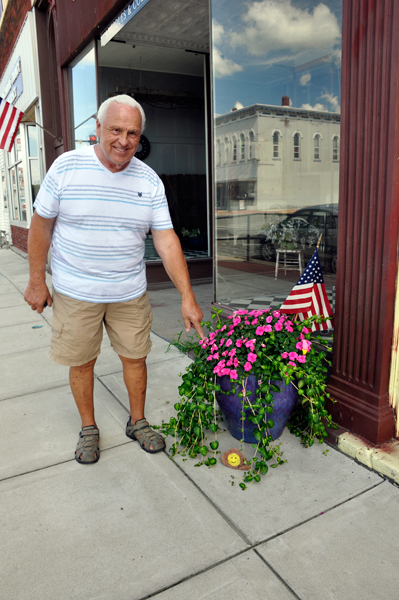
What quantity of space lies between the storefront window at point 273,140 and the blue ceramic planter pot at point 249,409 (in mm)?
2275

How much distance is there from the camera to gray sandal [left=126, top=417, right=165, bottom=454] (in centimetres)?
270

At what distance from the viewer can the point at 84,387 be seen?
271cm

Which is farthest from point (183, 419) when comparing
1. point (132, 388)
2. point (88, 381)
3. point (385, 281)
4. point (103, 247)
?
point (385, 281)

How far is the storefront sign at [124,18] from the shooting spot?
5127mm

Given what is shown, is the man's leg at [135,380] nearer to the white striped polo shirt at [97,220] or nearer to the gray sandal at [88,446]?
the gray sandal at [88,446]

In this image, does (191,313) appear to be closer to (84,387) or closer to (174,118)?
(84,387)

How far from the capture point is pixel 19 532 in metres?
2.09

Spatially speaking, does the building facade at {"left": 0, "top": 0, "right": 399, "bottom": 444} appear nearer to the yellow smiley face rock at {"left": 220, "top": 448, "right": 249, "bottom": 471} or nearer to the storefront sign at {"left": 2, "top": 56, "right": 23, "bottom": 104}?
the storefront sign at {"left": 2, "top": 56, "right": 23, "bottom": 104}

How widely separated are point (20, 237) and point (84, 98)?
764 centimetres

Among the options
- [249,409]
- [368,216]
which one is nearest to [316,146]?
[368,216]

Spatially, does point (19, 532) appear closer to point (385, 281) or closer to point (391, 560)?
point (391, 560)

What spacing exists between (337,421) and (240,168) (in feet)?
16.0

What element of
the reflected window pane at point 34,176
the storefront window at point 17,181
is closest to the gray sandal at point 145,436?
the reflected window pane at point 34,176

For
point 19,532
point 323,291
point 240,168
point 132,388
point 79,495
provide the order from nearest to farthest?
point 19,532, point 79,495, point 132,388, point 323,291, point 240,168
